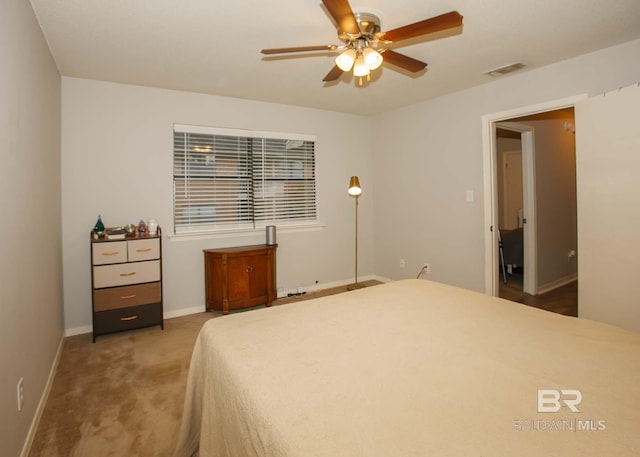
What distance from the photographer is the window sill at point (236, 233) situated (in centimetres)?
371

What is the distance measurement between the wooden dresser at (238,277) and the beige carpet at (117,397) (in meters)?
0.55

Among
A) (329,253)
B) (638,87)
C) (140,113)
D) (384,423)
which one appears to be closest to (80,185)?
(140,113)

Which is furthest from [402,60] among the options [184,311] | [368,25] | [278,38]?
[184,311]

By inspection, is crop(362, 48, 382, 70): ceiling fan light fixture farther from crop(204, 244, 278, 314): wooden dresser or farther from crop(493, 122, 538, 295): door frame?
crop(493, 122, 538, 295): door frame

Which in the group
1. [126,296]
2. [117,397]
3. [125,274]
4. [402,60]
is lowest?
[117,397]

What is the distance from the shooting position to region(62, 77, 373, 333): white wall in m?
3.22

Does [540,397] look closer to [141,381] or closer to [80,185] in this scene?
[141,381]

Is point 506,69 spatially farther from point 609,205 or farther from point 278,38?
point 278,38

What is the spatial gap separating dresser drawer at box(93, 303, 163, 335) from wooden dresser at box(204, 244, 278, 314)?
0.61 m

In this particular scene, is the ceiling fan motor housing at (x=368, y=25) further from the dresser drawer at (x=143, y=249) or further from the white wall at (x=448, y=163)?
the dresser drawer at (x=143, y=249)

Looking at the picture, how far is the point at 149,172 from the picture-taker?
353 cm

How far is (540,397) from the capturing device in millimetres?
Answer: 970

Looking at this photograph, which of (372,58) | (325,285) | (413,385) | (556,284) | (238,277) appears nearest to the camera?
(413,385)

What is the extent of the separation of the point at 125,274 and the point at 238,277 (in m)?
1.08
